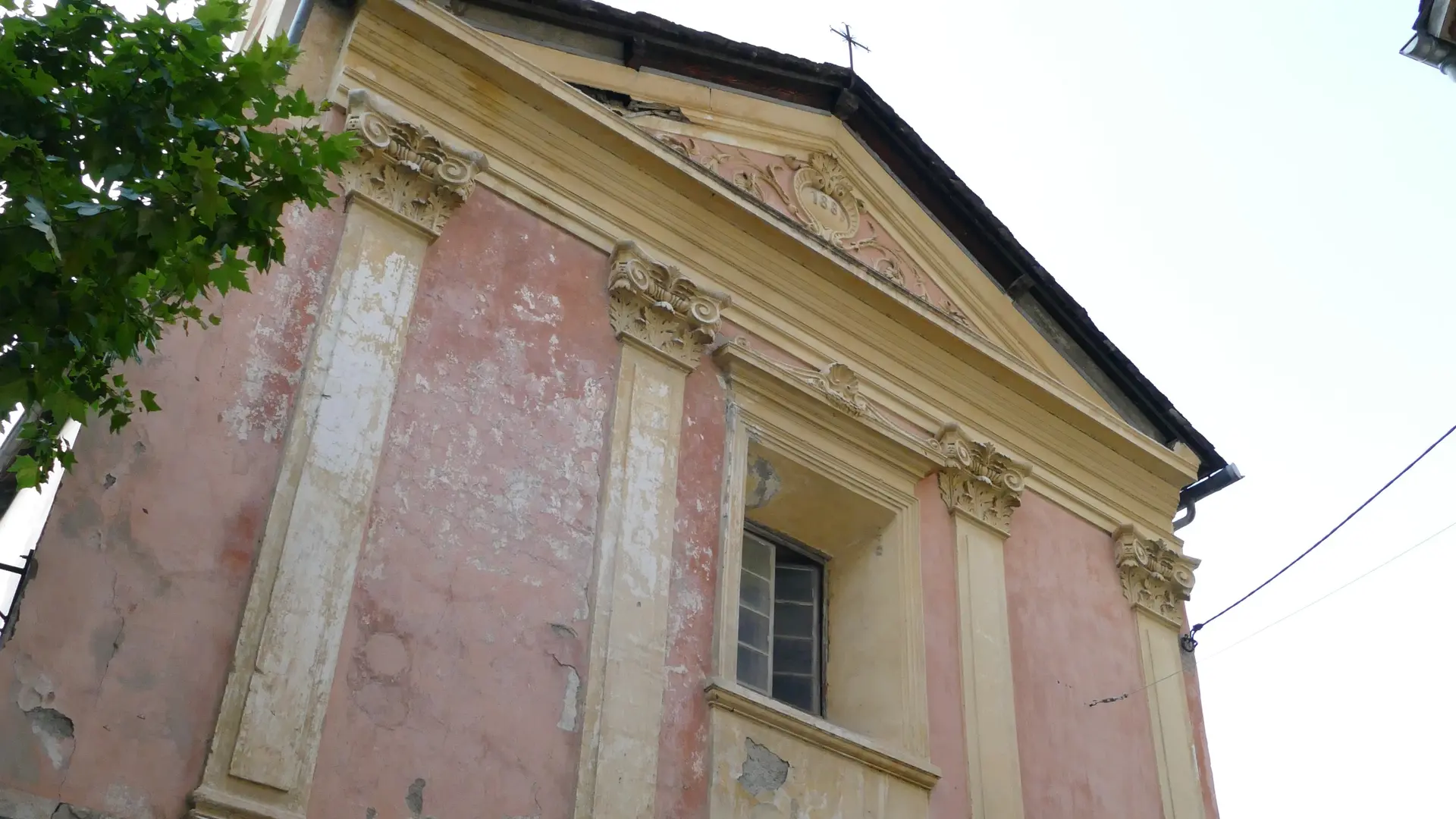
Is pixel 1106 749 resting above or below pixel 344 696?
above

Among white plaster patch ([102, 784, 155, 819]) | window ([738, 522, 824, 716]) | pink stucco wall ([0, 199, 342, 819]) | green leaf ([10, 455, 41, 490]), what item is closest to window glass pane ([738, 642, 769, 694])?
window ([738, 522, 824, 716])

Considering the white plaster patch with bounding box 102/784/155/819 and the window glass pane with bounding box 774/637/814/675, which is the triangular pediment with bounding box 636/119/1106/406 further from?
the white plaster patch with bounding box 102/784/155/819

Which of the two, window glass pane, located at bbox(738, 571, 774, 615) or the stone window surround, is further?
window glass pane, located at bbox(738, 571, 774, 615)

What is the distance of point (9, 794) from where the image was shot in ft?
16.4

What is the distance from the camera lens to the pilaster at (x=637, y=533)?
261 inches

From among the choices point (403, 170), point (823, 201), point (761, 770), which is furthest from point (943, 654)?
point (403, 170)

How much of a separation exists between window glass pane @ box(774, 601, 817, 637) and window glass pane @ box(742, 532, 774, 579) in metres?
0.24

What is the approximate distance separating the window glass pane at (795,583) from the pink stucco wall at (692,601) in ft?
3.51

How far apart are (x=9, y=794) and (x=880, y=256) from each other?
6.68m

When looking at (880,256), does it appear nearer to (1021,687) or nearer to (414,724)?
(1021,687)

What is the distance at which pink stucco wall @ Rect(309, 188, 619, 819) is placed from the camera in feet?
20.0

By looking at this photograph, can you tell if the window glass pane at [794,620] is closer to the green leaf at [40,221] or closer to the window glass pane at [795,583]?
the window glass pane at [795,583]

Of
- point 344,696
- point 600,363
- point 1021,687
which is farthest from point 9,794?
point 1021,687

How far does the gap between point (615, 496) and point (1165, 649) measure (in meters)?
4.38
